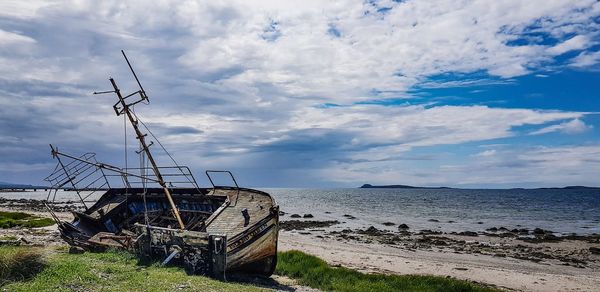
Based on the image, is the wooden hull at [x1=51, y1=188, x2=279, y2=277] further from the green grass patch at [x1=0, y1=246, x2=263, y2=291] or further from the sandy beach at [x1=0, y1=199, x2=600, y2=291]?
the sandy beach at [x1=0, y1=199, x2=600, y2=291]

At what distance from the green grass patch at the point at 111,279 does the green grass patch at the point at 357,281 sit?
4.36 meters

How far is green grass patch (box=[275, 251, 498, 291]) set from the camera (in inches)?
663

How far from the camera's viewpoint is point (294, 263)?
2038cm

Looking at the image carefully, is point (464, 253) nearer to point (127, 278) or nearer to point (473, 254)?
point (473, 254)

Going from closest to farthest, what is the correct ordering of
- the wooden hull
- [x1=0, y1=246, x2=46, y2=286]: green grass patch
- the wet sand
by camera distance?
[x1=0, y1=246, x2=46, y2=286]: green grass patch → the wooden hull → the wet sand

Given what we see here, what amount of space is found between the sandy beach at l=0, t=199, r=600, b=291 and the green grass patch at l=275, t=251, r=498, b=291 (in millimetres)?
3807

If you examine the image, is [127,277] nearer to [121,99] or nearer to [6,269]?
[6,269]

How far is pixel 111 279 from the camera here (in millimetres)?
13195

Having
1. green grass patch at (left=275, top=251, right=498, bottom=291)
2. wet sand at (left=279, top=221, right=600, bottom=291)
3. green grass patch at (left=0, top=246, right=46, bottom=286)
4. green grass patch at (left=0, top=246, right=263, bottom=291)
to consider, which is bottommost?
wet sand at (left=279, top=221, right=600, bottom=291)

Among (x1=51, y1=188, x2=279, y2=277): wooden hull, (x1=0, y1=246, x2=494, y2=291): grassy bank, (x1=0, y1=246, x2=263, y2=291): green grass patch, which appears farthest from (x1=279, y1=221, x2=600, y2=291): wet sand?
(x1=0, y1=246, x2=263, y2=291): green grass patch

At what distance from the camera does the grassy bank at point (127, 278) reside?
1227 centimetres

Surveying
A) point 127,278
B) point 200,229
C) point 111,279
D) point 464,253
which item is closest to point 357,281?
point 200,229

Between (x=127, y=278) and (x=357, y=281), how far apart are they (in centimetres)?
879

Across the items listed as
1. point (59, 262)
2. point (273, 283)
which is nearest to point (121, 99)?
point (59, 262)
